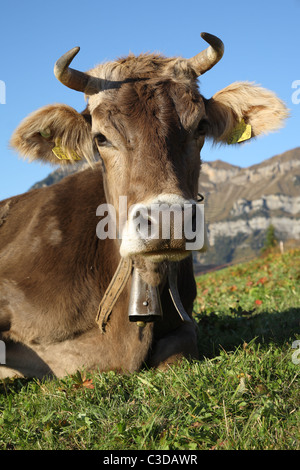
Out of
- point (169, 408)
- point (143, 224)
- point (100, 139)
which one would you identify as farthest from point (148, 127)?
point (169, 408)

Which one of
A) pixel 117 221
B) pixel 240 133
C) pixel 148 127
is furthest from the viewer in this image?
pixel 240 133

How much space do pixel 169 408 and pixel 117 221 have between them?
2.09 meters

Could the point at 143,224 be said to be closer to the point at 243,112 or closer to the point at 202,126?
the point at 202,126

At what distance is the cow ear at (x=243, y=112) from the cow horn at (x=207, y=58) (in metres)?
0.35

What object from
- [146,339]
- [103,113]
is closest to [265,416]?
[146,339]

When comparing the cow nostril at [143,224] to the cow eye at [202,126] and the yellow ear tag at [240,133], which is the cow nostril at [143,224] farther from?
the yellow ear tag at [240,133]

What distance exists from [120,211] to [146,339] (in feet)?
4.29

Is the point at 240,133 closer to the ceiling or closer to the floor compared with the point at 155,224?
closer to the ceiling

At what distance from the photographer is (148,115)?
174 inches

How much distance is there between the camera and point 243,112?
222 inches

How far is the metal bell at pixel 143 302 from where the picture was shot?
4535mm

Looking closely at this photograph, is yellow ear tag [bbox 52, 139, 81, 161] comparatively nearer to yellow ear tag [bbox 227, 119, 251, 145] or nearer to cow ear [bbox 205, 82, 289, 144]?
cow ear [bbox 205, 82, 289, 144]

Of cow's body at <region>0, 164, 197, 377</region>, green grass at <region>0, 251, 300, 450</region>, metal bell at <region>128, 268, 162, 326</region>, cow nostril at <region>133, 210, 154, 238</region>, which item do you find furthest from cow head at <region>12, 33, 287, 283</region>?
green grass at <region>0, 251, 300, 450</region>

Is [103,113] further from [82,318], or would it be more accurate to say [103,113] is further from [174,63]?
[82,318]
